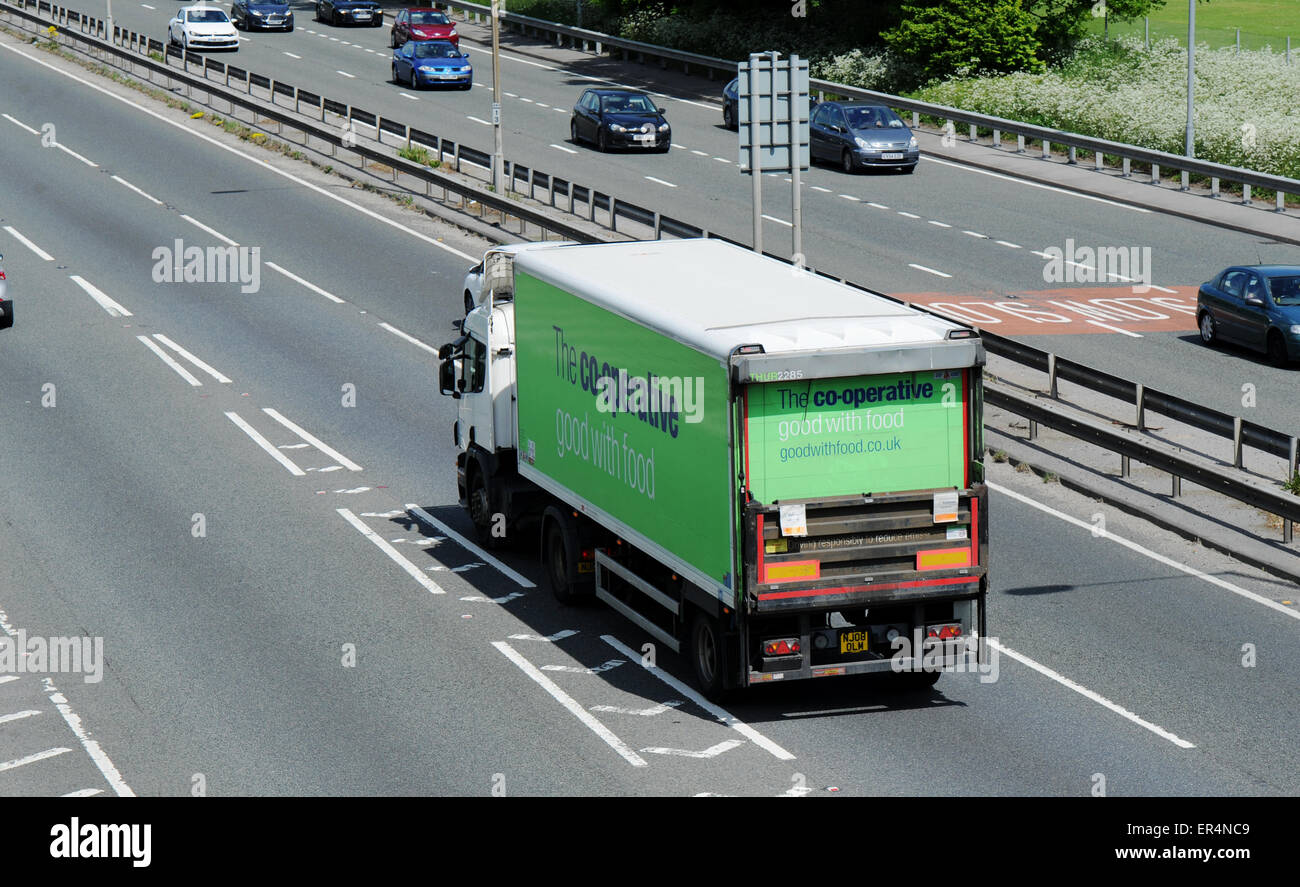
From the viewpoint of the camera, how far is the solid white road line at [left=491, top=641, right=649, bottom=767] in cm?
1372

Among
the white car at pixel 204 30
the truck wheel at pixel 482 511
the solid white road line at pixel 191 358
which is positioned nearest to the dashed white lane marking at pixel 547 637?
the truck wheel at pixel 482 511

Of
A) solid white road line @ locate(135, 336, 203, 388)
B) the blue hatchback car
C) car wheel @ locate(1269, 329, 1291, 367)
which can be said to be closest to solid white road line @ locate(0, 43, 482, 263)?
solid white road line @ locate(135, 336, 203, 388)

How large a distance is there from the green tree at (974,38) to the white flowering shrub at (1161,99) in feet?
3.69

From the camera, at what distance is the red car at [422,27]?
6288cm

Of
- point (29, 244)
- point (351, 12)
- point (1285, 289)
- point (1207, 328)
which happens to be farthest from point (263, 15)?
point (1285, 289)

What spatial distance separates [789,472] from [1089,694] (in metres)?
3.35

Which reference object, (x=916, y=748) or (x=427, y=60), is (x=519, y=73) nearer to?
(x=427, y=60)

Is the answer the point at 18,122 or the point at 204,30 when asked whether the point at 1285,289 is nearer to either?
the point at 18,122

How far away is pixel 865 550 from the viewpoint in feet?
46.5

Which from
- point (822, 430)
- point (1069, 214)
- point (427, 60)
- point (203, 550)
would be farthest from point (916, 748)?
point (427, 60)

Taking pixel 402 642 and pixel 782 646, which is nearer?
pixel 782 646

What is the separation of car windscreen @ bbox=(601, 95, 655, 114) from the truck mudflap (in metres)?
34.5

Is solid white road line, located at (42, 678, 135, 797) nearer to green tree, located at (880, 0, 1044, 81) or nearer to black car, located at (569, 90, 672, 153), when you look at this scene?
black car, located at (569, 90, 672, 153)

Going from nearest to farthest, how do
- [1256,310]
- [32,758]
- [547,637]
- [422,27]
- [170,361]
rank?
[32,758], [547,637], [1256,310], [170,361], [422,27]
